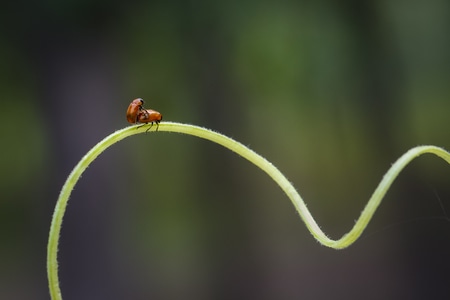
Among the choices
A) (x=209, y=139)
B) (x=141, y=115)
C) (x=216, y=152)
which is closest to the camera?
(x=209, y=139)

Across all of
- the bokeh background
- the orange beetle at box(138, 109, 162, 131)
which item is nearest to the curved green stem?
the orange beetle at box(138, 109, 162, 131)

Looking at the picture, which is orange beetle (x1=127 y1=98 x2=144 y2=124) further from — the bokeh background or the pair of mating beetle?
the bokeh background

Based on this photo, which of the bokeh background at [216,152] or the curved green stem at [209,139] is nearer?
the curved green stem at [209,139]

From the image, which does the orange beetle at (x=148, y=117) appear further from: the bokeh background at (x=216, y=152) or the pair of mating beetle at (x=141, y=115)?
the bokeh background at (x=216, y=152)

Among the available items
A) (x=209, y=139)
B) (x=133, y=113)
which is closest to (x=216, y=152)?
(x=133, y=113)

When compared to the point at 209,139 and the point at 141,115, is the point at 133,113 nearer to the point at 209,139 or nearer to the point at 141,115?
the point at 141,115

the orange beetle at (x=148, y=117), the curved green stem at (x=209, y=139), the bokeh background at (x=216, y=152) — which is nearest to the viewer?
the curved green stem at (x=209, y=139)

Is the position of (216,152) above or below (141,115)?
above

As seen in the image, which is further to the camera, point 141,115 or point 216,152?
point 216,152

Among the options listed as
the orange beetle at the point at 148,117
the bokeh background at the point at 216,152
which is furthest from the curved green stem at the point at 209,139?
the bokeh background at the point at 216,152
